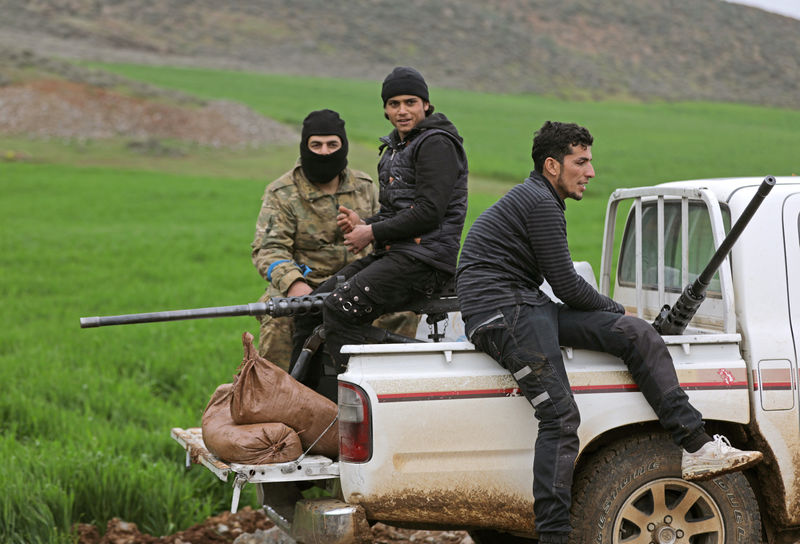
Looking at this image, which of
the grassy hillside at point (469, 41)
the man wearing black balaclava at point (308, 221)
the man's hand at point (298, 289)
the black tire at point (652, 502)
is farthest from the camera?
the grassy hillside at point (469, 41)

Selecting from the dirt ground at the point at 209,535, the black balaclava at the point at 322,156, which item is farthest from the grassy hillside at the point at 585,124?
the black balaclava at the point at 322,156

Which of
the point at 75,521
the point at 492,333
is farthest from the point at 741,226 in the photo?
the point at 75,521

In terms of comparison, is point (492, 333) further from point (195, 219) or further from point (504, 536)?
point (195, 219)

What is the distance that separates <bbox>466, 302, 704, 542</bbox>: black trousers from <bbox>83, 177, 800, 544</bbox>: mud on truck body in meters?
0.10

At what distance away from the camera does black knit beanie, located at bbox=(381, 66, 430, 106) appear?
17.3 ft

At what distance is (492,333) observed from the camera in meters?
4.58

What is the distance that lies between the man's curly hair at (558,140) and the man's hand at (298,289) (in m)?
1.61

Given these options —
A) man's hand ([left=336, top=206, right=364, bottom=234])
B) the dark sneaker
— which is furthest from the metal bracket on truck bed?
the dark sneaker

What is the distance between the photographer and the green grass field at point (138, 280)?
6758mm

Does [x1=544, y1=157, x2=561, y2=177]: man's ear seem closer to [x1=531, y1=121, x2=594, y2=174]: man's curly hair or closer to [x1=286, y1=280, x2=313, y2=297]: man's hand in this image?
[x1=531, y1=121, x2=594, y2=174]: man's curly hair

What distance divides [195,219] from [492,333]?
2163 cm

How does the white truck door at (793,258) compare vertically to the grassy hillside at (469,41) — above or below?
below

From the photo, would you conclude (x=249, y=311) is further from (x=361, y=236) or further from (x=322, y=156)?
(x=322, y=156)

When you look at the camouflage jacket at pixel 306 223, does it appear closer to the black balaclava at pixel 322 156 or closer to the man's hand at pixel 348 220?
the black balaclava at pixel 322 156
